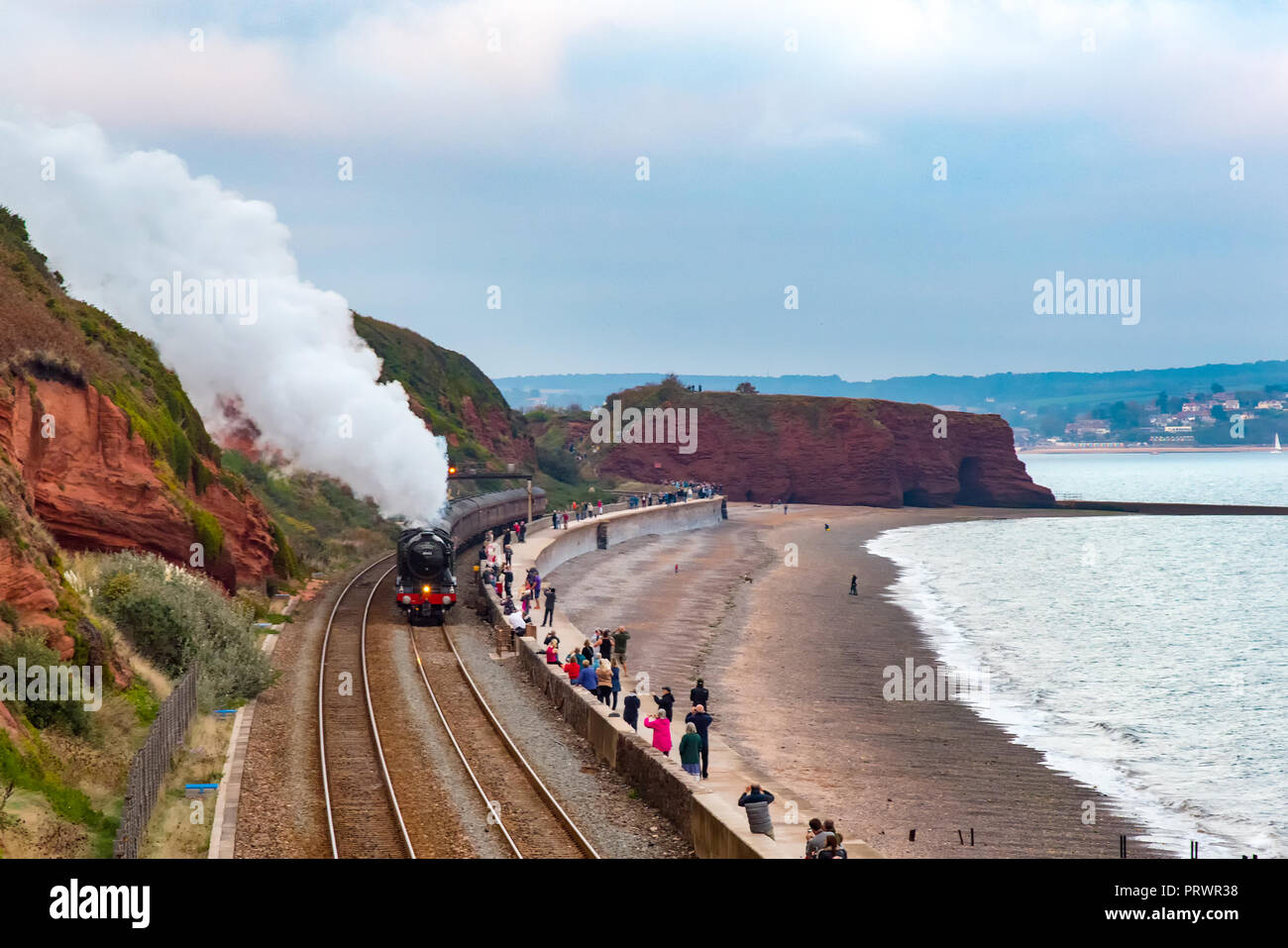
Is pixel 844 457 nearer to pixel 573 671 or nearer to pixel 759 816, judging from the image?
pixel 573 671

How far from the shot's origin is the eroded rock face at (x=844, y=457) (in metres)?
131

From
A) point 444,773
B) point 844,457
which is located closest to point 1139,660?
point 444,773

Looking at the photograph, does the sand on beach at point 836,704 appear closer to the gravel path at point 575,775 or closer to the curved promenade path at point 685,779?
the curved promenade path at point 685,779

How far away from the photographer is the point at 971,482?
137 metres

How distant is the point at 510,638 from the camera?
3319 cm

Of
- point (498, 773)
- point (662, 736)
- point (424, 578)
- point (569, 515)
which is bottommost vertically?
point (498, 773)

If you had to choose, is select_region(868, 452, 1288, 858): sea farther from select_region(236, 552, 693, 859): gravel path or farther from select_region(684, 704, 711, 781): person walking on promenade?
select_region(236, 552, 693, 859): gravel path

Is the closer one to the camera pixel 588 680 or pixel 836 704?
pixel 588 680

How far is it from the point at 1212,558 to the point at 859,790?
66.3 metres

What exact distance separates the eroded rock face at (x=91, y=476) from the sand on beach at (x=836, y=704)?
13945 millimetres

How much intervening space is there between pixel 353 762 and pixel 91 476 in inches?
482
